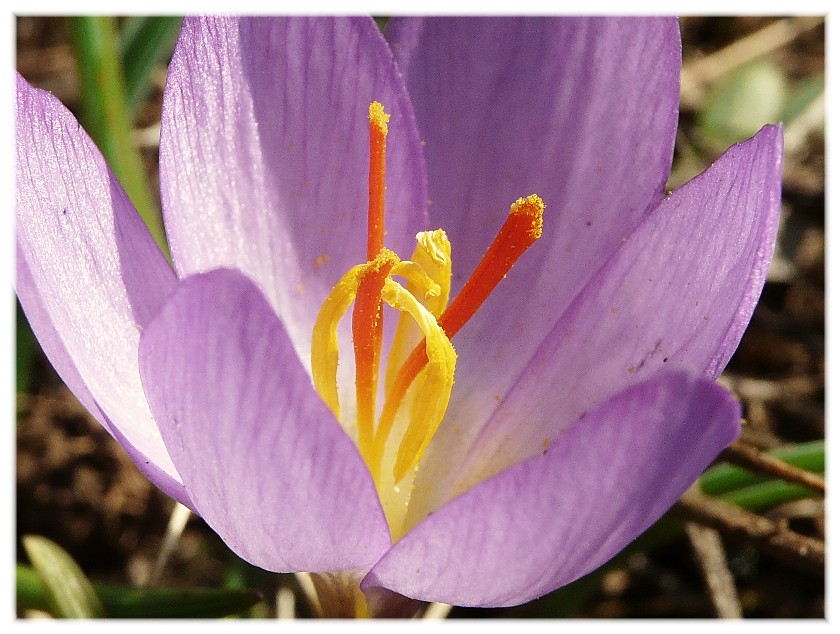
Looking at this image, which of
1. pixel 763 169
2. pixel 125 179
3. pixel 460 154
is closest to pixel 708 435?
pixel 763 169

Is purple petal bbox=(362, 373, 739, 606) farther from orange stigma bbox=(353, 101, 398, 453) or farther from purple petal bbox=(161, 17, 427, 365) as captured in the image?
purple petal bbox=(161, 17, 427, 365)

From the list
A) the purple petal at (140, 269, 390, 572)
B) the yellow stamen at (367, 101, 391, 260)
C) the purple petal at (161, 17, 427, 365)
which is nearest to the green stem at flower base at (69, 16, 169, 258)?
the purple petal at (161, 17, 427, 365)

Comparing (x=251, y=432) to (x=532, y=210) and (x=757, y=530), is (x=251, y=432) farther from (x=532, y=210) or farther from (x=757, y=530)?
(x=757, y=530)

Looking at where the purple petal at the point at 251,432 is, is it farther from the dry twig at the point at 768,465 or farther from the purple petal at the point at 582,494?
the dry twig at the point at 768,465

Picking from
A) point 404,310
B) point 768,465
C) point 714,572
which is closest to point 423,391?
point 404,310

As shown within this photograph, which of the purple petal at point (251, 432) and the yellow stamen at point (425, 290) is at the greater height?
the yellow stamen at point (425, 290)

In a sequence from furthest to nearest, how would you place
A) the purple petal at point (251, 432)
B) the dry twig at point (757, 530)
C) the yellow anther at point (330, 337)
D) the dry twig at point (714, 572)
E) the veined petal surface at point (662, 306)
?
the dry twig at point (714, 572), the dry twig at point (757, 530), the yellow anther at point (330, 337), the veined petal surface at point (662, 306), the purple petal at point (251, 432)

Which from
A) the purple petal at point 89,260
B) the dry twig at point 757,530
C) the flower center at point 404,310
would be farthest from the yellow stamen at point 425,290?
the dry twig at point 757,530

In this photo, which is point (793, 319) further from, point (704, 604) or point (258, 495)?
point (258, 495)
